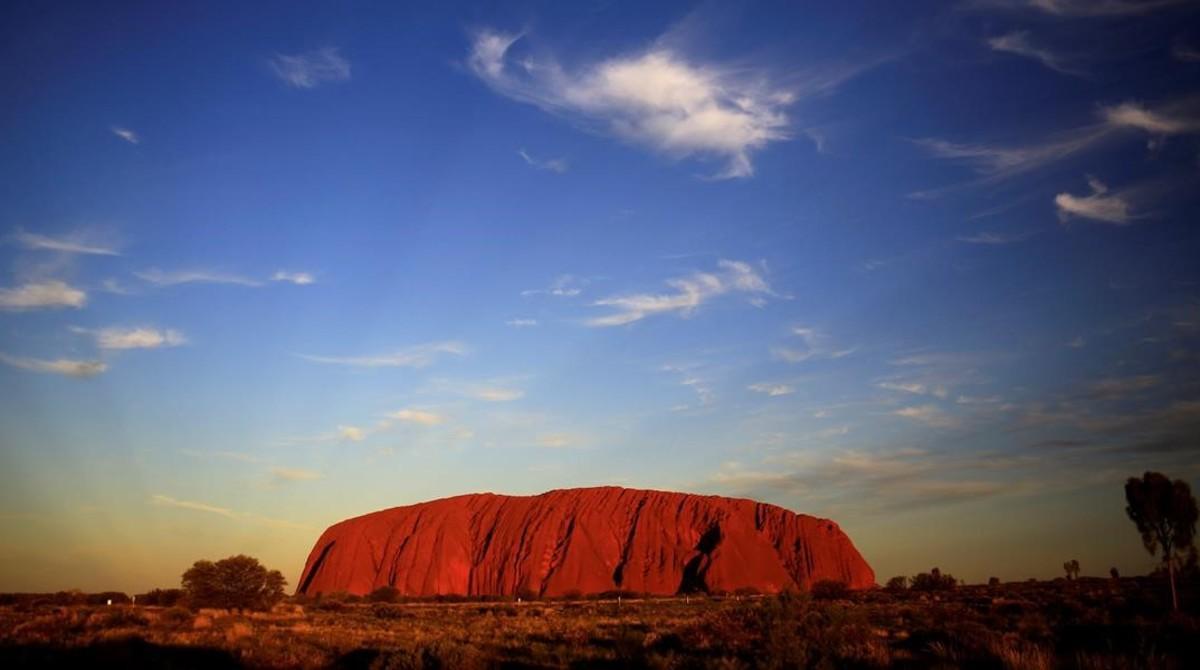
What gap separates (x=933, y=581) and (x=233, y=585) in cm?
5895

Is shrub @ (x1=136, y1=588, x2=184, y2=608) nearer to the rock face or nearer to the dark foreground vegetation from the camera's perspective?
the dark foreground vegetation

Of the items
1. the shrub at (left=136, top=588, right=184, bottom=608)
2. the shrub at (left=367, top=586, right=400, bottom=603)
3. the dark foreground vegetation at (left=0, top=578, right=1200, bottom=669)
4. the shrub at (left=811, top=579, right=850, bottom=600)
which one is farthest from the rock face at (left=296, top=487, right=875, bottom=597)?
the dark foreground vegetation at (left=0, top=578, right=1200, bottom=669)

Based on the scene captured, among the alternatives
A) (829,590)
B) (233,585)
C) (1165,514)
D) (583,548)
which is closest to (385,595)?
(583,548)

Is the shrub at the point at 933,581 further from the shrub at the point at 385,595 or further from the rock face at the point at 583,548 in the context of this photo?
the shrub at the point at 385,595

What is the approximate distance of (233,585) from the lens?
130 ft

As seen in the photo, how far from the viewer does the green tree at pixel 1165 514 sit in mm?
34062

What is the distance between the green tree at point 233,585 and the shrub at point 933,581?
2148 inches

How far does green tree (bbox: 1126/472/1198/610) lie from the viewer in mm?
34062

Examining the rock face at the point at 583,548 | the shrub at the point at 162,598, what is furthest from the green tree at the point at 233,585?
the rock face at the point at 583,548

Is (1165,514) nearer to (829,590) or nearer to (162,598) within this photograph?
(829,590)

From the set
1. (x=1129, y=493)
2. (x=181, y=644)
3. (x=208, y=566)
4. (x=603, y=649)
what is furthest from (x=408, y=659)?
(x=1129, y=493)

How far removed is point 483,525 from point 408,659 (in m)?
85.7

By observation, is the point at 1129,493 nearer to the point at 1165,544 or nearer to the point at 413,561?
the point at 1165,544

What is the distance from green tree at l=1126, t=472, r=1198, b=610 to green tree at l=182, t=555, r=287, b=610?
45081 millimetres
